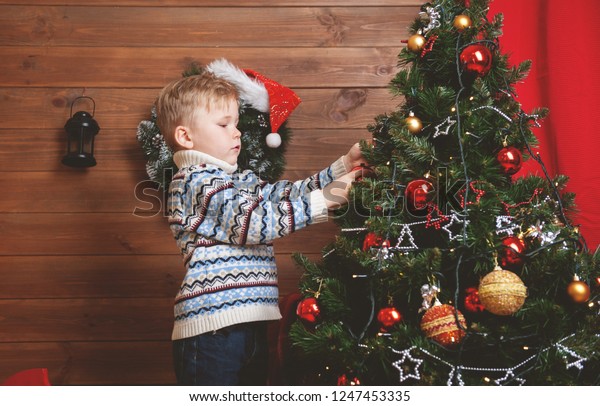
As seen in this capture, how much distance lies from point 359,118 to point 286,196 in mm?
516

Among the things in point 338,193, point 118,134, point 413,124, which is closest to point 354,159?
point 338,193

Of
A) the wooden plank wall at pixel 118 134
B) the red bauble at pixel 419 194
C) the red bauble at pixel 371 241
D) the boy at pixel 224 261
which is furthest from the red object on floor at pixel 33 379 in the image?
the red bauble at pixel 419 194

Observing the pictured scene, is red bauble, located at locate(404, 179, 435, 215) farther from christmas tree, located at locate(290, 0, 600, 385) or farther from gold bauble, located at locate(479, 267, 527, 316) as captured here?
gold bauble, located at locate(479, 267, 527, 316)

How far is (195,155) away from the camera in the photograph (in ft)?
4.40

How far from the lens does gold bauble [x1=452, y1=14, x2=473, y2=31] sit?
1117 mm

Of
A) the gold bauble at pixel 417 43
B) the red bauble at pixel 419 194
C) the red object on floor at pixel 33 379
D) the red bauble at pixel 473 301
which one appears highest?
the gold bauble at pixel 417 43

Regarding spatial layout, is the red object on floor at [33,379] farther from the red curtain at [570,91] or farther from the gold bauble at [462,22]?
the red curtain at [570,91]

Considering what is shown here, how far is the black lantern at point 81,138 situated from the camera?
177 cm

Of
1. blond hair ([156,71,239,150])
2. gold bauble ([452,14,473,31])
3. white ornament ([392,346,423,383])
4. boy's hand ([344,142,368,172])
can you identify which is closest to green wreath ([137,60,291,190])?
blond hair ([156,71,239,150])

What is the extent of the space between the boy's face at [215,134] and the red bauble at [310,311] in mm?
430

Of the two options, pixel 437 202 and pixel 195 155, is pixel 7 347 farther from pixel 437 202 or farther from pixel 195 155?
pixel 437 202

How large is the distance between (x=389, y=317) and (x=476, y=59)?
0.49 meters

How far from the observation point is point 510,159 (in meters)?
1.04
